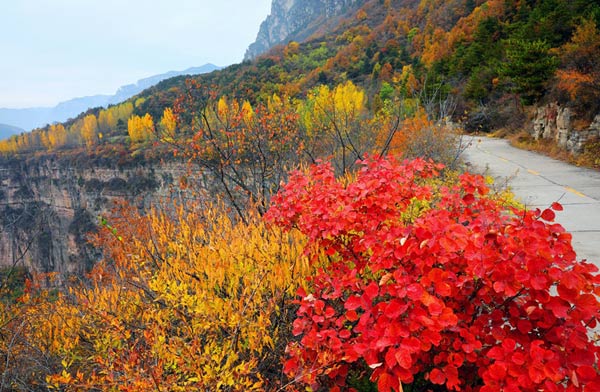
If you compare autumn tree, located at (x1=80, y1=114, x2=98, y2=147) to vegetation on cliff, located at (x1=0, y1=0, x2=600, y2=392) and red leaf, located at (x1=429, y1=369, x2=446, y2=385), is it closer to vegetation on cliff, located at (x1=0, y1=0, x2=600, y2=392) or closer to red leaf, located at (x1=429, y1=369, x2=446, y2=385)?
vegetation on cliff, located at (x1=0, y1=0, x2=600, y2=392)

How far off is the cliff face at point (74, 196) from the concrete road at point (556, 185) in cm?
3417

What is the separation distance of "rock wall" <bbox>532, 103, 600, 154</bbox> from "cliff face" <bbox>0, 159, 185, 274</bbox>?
114 feet

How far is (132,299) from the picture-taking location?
4066 millimetres

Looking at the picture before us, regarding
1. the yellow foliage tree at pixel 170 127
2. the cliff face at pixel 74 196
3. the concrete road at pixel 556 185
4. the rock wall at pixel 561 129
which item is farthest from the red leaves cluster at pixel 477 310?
the cliff face at pixel 74 196

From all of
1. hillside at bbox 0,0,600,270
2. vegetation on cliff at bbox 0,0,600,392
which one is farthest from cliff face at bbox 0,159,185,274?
vegetation on cliff at bbox 0,0,600,392

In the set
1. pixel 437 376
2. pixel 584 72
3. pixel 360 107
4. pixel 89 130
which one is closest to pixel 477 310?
pixel 437 376

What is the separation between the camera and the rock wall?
9.54 meters

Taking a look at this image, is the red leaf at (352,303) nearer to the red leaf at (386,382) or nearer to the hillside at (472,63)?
the red leaf at (386,382)

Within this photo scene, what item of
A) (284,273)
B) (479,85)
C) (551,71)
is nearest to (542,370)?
(284,273)

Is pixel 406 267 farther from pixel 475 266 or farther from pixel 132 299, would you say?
pixel 132 299

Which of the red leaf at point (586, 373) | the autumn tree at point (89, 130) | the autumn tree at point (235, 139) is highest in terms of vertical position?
the autumn tree at point (89, 130)

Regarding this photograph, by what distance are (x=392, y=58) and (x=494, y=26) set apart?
848 inches

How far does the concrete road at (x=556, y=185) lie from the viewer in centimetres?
461

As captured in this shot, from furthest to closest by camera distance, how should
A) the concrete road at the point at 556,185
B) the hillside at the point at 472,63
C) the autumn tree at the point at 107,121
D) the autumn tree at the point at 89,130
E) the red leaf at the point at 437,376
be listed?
the autumn tree at the point at 107,121
the autumn tree at the point at 89,130
the hillside at the point at 472,63
the concrete road at the point at 556,185
the red leaf at the point at 437,376
